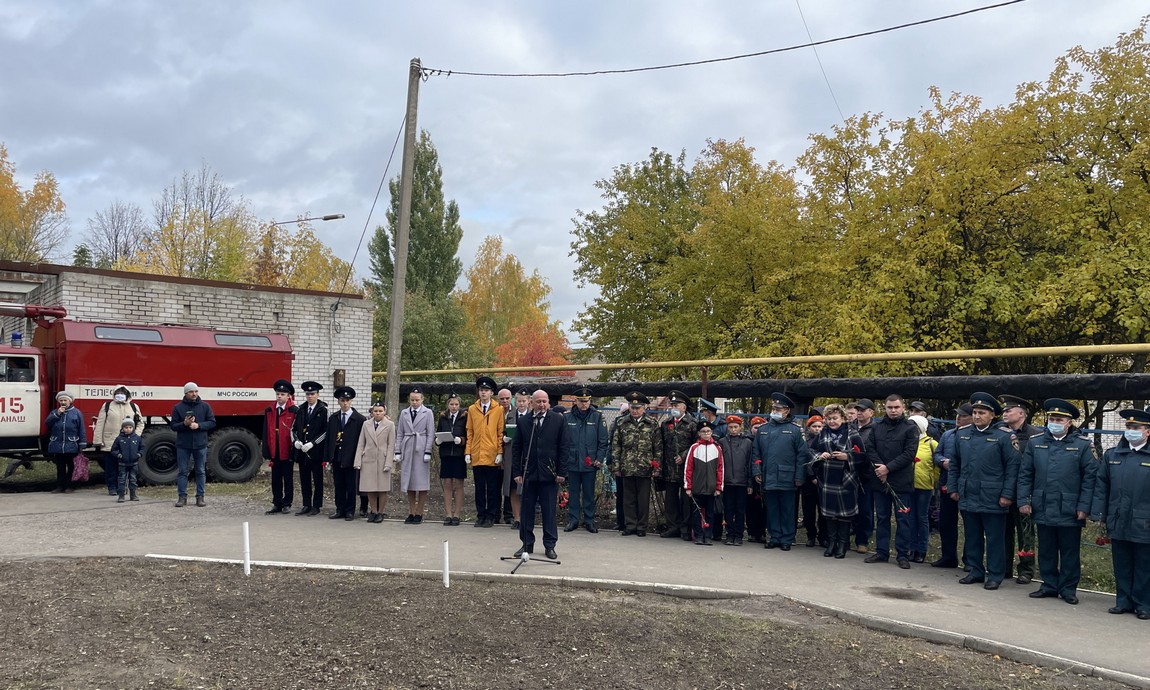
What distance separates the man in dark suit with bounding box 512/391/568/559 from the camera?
918cm

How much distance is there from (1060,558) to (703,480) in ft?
12.7

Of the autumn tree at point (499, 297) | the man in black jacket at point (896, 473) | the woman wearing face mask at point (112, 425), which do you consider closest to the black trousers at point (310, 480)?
the woman wearing face mask at point (112, 425)

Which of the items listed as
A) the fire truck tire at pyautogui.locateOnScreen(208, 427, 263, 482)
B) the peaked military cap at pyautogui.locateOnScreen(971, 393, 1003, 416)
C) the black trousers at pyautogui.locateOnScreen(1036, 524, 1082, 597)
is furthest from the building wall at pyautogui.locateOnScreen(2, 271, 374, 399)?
the black trousers at pyautogui.locateOnScreen(1036, 524, 1082, 597)

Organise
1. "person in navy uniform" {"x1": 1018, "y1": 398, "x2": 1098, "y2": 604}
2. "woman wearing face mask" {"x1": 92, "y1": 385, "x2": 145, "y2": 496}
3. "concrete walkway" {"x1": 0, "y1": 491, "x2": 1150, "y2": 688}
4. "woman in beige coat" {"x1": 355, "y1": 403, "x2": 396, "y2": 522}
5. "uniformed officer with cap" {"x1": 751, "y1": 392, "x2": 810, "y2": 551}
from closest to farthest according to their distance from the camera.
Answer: "concrete walkway" {"x1": 0, "y1": 491, "x2": 1150, "y2": 688} → "person in navy uniform" {"x1": 1018, "y1": 398, "x2": 1098, "y2": 604} → "uniformed officer with cap" {"x1": 751, "y1": 392, "x2": 810, "y2": 551} → "woman in beige coat" {"x1": 355, "y1": 403, "x2": 396, "y2": 522} → "woman wearing face mask" {"x1": 92, "y1": 385, "x2": 145, "y2": 496}

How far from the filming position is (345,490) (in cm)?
1216

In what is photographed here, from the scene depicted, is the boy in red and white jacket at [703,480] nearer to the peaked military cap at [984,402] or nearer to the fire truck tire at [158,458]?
the peaked military cap at [984,402]

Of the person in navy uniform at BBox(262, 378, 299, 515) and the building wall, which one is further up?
the building wall

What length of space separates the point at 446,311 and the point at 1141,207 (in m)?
20.8

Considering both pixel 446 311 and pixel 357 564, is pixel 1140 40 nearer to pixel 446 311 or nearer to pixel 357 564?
pixel 357 564

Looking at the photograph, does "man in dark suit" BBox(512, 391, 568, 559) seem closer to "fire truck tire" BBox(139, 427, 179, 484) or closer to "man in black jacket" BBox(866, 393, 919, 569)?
"man in black jacket" BBox(866, 393, 919, 569)

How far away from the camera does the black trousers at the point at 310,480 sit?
12398 millimetres

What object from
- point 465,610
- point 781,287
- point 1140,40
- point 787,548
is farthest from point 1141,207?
point 465,610

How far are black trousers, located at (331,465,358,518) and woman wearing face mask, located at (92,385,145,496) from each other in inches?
164

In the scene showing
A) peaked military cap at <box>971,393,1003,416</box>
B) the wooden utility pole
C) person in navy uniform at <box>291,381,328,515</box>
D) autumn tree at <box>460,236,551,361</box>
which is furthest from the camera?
autumn tree at <box>460,236,551,361</box>
